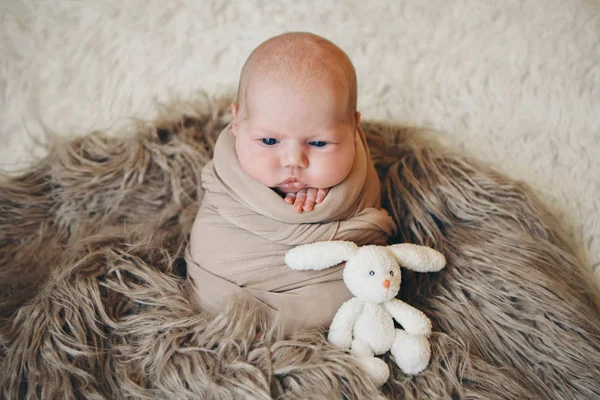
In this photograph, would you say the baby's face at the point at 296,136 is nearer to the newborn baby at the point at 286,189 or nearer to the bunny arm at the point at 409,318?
the newborn baby at the point at 286,189

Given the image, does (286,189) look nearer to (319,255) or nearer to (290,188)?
(290,188)

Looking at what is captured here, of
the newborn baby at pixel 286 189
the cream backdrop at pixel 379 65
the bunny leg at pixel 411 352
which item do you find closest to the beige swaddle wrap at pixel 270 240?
the newborn baby at pixel 286 189

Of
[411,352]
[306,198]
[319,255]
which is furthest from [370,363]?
[306,198]

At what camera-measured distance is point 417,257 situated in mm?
878

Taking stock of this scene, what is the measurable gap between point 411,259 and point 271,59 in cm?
39

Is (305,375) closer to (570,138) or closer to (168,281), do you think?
(168,281)

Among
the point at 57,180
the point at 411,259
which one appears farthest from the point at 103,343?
the point at 411,259

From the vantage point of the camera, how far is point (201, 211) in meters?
0.98

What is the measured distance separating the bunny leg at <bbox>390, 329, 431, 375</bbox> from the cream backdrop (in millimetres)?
452

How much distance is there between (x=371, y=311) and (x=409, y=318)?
62mm

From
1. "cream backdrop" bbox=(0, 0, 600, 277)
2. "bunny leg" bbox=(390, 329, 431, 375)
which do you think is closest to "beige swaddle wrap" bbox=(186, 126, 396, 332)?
"bunny leg" bbox=(390, 329, 431, 375)

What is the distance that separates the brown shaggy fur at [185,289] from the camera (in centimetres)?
78

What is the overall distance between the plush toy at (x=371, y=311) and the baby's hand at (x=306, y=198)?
0.24 feet

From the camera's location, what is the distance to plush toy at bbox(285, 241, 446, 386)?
81cm
